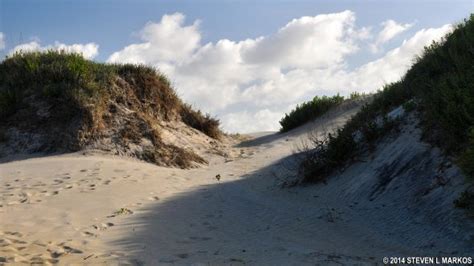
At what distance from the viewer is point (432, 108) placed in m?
7.16

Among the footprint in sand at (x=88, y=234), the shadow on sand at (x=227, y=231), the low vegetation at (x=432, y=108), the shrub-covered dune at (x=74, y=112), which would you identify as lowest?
the shadow on sand at (x=227, y=231)

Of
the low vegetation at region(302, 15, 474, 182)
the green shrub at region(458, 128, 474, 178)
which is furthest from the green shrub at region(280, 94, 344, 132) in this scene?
the green shrub at region(458, 128, 474, 178)

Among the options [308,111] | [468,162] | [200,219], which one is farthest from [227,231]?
[308,111]

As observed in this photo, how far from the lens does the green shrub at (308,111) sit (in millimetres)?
20847

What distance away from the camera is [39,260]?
4.73m

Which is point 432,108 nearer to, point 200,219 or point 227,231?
point 227,231

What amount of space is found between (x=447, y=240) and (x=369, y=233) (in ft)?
3.54

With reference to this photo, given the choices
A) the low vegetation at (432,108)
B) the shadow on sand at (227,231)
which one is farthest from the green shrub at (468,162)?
the shadow on sand at (227,231)

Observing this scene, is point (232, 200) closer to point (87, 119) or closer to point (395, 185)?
point (395, 185)

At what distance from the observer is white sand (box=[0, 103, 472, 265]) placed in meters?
5.01

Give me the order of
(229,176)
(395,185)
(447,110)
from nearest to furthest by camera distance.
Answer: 1. (447,110)
2. (395,185)
3. (229,176)

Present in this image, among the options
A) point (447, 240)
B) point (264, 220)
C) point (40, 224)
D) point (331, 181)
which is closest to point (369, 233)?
point (447, 240)

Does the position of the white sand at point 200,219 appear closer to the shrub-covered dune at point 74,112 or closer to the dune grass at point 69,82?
the shrub-covered dune at point 74,112

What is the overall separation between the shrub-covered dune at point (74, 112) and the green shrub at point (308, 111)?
24.3 ft
